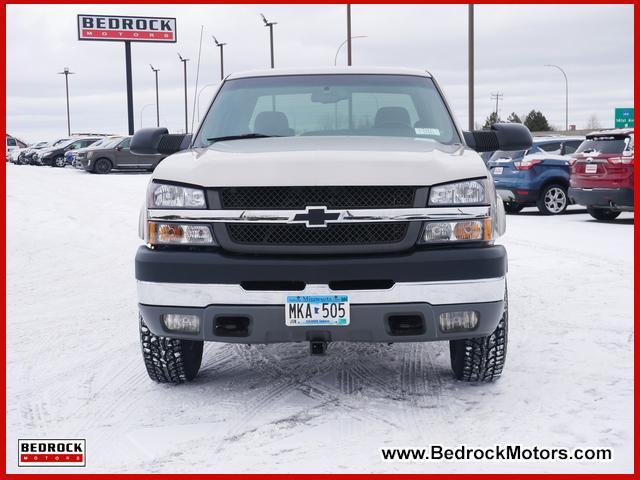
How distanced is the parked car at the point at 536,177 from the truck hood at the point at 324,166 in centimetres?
1195

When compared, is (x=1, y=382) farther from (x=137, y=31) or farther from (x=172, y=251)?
(x=137, y=31)

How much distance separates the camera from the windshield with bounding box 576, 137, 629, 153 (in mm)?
13938

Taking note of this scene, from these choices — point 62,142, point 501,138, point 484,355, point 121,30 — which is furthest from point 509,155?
point 121,30

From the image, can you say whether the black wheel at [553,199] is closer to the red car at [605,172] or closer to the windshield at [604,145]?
the red car at [605,172]

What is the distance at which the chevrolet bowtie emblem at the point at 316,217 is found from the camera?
4.18 meters

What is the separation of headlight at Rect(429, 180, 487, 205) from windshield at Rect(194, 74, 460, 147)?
3.44ft

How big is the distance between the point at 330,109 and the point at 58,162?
37.9 metres

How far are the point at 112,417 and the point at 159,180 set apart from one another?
1.21 meters

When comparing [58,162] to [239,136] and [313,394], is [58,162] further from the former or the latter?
[313,394]

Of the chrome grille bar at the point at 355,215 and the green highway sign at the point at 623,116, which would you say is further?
the green highway sign at the point at 623,116

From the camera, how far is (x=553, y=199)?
54.4ft

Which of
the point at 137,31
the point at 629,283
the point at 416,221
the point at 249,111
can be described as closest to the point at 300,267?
the point at 416,221

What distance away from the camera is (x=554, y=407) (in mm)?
4480

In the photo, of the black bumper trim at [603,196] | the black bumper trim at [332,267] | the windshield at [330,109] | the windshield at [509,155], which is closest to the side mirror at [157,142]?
the windshield at [330,109]
